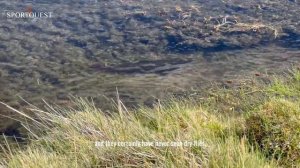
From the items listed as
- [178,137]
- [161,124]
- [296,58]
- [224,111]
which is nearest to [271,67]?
[296,58]

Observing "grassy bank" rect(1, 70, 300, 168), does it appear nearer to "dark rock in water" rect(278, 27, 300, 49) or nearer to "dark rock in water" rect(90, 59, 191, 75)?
"dark rock in water" rect(90, 59, 191, 75)

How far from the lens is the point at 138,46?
8.36 metres

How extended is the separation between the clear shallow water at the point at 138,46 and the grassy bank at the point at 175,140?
156 cm

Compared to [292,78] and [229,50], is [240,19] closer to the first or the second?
[229,50]

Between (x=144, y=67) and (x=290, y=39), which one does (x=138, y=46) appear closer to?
(x=144, y=67)

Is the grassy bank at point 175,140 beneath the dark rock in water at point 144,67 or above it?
A: above

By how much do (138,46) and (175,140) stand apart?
4251mm

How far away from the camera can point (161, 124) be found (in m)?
4.87

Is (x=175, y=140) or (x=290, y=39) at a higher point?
(x=175, y=140)

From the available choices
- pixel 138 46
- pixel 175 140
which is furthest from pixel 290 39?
pixel 175 140

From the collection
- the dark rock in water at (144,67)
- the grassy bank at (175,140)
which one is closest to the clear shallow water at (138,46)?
the dark rock in water at (144,67)

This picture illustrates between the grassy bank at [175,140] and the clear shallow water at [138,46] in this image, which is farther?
the clear shallow water at [138,46]

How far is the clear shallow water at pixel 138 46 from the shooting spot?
7027mm

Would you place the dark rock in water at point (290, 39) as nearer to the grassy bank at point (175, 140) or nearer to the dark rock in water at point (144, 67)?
the dark rock in water at point (144, 67)
